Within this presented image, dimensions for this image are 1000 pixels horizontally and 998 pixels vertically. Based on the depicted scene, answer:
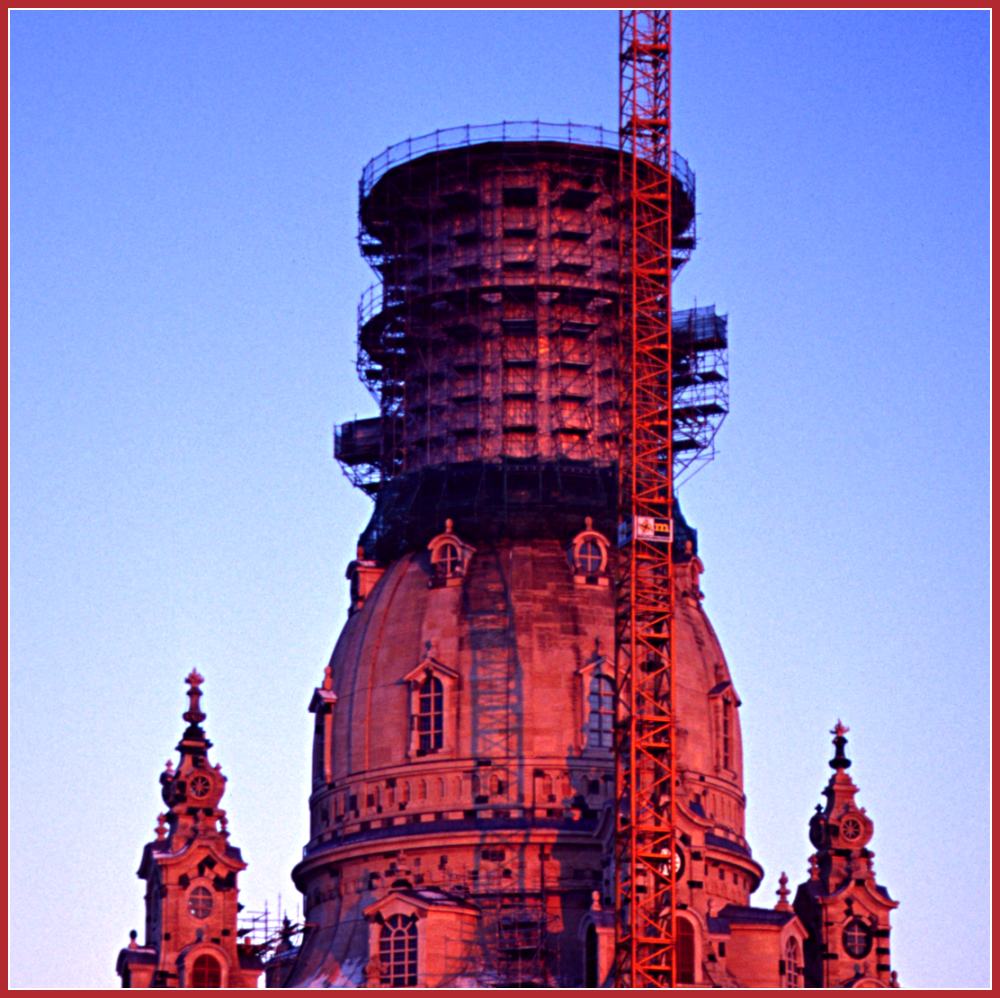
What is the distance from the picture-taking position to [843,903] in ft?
554

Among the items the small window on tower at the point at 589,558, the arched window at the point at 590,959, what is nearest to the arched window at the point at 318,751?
the small window on tower at the point at 589,558

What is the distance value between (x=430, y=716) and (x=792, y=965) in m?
21.8

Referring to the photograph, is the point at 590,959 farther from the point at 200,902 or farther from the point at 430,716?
the point at 200,902

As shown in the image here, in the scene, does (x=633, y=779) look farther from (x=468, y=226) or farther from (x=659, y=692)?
(x=468, y=226)

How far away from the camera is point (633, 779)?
157 m

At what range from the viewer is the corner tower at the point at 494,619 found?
16162 cm

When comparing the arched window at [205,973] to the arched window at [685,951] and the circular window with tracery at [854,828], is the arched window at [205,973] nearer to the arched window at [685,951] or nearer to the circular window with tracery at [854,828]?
the arched window at [685,951]

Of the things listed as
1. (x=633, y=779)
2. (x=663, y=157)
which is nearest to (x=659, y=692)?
(x=633, y=779)

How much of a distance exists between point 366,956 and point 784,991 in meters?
23.6

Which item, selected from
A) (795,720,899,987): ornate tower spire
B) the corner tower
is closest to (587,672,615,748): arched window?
the corner tower

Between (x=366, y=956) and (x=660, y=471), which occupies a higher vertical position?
(x=660, y=471)

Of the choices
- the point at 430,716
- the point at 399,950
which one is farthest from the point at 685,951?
the point at 430,716

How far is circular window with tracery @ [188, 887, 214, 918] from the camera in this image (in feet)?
537

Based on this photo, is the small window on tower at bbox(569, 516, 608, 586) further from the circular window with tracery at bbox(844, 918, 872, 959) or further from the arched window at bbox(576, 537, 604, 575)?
the circular window with tracery at bbox(844, 918, 872, 959)
